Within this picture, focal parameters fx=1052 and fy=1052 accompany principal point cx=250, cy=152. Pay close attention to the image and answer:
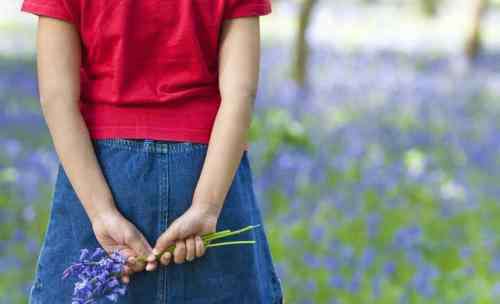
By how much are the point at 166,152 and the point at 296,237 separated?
10.1ft

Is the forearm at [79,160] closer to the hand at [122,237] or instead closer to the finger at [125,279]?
the hand at [122,237]

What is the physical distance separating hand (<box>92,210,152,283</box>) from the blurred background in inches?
84.2

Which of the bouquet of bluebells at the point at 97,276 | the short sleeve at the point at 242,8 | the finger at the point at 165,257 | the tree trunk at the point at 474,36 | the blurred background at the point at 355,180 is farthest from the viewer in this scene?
the tree trunk at the point at 474,36

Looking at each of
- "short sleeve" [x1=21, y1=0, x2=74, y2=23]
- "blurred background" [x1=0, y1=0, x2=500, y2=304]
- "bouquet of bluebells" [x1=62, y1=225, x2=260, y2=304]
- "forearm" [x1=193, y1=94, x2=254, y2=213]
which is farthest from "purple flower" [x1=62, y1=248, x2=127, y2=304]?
"blurred background" [x1=0, y1=0, x2=500, y2=304]

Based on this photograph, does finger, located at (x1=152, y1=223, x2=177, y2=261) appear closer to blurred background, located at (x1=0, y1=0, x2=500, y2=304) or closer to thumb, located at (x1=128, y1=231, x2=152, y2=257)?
thumb, located at (x1=128, y1=231, x2=152, y2=257)

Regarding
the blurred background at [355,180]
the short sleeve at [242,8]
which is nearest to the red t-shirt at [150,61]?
the short sleeve at [242,8]

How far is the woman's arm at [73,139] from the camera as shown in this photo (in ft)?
7.16

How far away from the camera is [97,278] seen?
2031 mm

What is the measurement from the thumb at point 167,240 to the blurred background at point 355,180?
86.6 inches

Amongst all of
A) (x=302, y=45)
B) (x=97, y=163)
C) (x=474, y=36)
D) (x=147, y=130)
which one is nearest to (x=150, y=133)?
(x=147, y=130)

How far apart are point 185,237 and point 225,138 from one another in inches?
8.8

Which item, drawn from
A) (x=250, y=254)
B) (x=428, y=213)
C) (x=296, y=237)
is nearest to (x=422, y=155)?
(x=428, y=213)

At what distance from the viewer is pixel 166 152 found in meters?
2.23

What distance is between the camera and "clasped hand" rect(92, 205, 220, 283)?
2.16m
